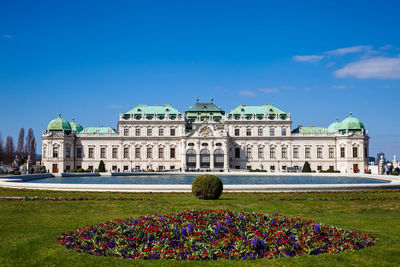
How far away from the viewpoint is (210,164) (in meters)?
86.4

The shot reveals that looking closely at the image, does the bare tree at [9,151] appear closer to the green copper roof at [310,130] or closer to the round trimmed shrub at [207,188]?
the green copper roof at [310,130]

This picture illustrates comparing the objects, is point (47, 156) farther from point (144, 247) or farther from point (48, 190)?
point (144, 247)

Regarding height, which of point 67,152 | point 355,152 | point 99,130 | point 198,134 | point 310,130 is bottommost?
point 355,152

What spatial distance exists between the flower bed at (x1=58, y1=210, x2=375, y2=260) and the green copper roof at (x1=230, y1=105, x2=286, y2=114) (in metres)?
79.6

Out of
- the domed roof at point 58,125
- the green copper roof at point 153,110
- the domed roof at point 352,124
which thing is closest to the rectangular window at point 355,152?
the domed roof at point 352,124

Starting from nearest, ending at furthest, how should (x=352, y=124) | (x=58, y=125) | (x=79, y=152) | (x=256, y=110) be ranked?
(x=352, y=124), (x=58, y=125), (x=79, y=152), (x=256, y=110)

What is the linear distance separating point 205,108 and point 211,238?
281 ft

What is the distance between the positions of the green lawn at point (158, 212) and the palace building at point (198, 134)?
61.3 metres

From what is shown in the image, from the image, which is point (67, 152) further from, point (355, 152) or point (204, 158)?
point (355, 152)

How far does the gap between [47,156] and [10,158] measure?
73.3 ft

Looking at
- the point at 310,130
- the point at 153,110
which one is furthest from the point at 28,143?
the point at 310,130

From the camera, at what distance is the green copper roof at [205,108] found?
315 ft

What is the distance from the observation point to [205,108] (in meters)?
96.9

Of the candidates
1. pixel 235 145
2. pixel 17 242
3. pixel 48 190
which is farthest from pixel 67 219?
pixel 235 145
